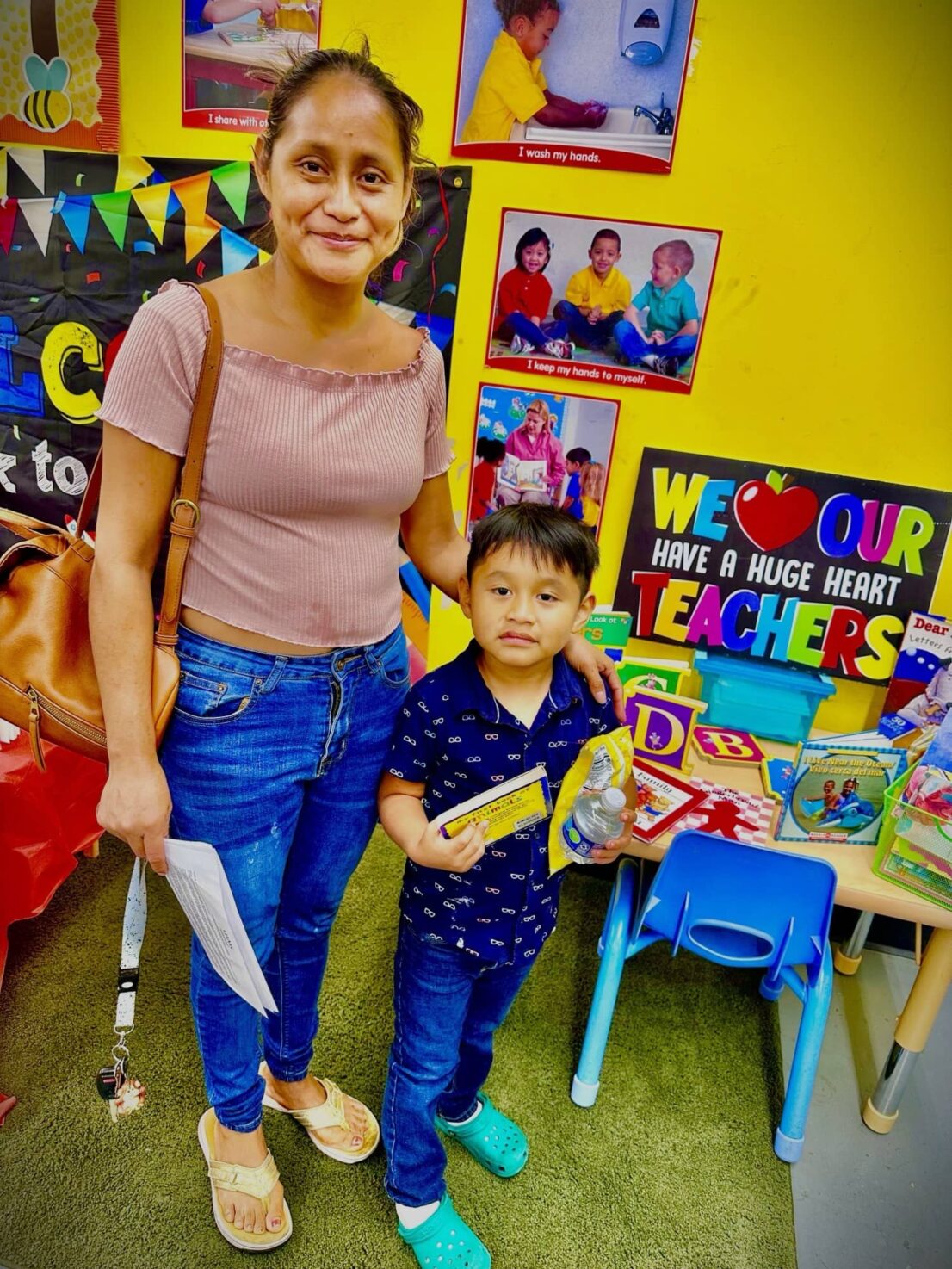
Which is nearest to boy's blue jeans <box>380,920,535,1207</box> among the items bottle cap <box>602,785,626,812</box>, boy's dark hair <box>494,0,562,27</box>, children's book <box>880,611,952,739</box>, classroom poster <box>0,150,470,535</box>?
bottle cap <box>602,785,626,812</box>

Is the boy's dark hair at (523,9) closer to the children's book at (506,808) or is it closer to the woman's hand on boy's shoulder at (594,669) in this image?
the woman's hand on boy's shoulder at (594,669)

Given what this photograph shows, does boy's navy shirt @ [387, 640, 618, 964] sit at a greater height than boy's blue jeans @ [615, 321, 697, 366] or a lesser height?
lesser

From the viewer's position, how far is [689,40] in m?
1.73

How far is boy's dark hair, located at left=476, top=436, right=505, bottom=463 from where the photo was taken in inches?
85.5

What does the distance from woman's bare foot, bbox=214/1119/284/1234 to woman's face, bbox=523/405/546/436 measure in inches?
63.6

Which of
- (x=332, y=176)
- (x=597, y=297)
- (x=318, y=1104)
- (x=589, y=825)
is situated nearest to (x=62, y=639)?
(x=332, y=176)

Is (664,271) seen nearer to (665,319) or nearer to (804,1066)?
(665,319)

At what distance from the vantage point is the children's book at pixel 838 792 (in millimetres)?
1707

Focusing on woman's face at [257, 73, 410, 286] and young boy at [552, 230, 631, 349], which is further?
young boy at [552, 230, 631, 349]

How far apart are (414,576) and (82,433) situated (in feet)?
3.41

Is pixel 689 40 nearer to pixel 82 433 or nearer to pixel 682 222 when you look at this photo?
pixel 682 222

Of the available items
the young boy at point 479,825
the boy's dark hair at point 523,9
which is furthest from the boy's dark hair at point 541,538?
the boy's dark hair at point 523,9

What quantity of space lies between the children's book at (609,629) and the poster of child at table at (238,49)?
1415 millimetres

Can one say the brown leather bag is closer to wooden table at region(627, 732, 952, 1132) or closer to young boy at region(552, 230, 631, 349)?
wooden table at region(627, 732, 952, 1132)
